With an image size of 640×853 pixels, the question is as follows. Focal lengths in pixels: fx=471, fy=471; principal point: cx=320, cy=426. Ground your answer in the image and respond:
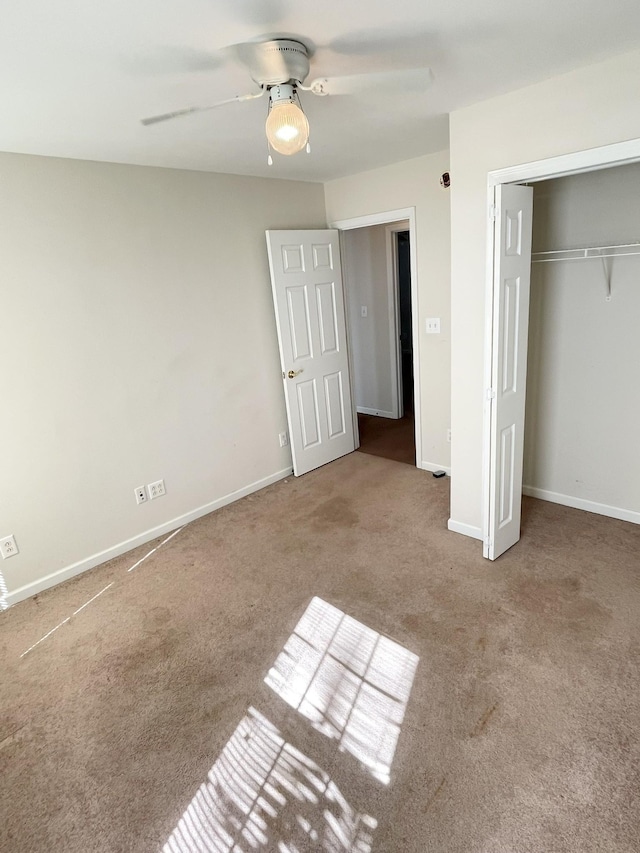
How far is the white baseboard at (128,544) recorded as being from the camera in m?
2.87

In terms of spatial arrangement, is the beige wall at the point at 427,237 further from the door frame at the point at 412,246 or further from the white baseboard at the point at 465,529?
the white baseboard at the point at 465,529

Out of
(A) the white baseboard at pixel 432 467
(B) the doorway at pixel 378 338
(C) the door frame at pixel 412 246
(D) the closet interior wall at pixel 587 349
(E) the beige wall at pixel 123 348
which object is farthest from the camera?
(B) the doorway at pixel 378 338

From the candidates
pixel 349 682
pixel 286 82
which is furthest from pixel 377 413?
pixel 286 82

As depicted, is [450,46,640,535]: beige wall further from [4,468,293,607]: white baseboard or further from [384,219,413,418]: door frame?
[384,219,413,418]: door frame

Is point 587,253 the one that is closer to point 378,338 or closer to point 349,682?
point 378,338

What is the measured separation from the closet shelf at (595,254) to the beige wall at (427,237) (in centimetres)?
→ 71

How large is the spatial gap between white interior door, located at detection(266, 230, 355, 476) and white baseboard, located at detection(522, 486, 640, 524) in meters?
1.76

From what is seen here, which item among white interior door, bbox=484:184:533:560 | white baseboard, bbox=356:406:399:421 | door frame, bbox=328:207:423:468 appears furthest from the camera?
white baseboard, bbox=356:406:399:421

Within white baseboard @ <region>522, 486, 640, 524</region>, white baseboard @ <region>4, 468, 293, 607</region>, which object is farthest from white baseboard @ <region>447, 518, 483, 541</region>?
white baseboard @ <region>4, 468, 293, 607</region>

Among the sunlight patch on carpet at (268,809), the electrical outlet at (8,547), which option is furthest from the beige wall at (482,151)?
the electrical outlet at (8,547)

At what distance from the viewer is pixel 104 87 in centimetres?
179

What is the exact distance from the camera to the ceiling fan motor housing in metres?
1.58

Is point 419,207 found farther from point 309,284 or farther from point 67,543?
point 67,543

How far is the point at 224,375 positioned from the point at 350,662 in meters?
2.23
